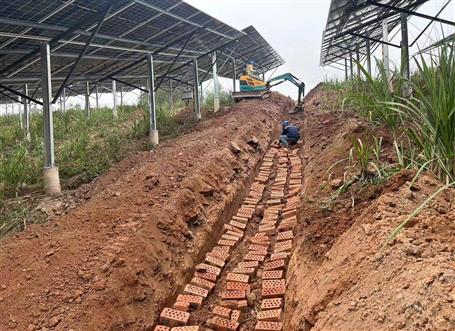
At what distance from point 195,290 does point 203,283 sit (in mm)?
182

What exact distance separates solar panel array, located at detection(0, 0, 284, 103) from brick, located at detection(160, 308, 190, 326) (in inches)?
205

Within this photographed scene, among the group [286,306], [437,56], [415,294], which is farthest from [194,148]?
[415,294]

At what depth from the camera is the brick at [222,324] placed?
3.55 metres

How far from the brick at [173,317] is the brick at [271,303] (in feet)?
2.40

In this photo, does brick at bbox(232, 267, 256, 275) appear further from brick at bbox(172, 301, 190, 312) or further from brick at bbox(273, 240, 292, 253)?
brick at bbox(172, 301, 190, 312)

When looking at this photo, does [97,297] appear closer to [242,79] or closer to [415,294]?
[415,294]

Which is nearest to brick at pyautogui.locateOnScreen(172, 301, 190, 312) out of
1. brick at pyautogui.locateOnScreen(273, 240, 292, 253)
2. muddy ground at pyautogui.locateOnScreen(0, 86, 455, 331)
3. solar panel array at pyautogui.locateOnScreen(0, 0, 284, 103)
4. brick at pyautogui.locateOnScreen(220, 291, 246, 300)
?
muddy ground at pyautogui.locateOnScreen(0, 86, 455, 331)

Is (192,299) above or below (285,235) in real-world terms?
below

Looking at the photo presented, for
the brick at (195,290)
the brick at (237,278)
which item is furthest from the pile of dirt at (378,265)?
the brick at (195,290)

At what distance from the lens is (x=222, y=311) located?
3.72 metres

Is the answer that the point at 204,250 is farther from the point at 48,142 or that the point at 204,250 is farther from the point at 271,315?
the point at 48,142

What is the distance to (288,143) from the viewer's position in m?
9.92

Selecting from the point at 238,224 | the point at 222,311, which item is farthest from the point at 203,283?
the point at 238,224

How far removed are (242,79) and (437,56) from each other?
43.3ft
